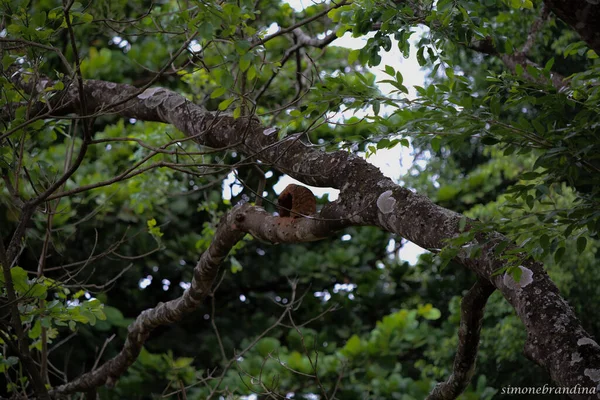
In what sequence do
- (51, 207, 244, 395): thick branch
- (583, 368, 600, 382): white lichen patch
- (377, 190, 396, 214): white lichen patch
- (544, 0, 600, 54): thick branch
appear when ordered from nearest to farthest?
(544, 0, 600, 54): thick branch < (583, 368, 600, 382): white lichen patch < (377, 190, 396, 214): white lichen patch < (51, 207, 244, 395): thick branch

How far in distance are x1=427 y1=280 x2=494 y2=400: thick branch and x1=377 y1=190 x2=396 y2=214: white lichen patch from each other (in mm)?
356

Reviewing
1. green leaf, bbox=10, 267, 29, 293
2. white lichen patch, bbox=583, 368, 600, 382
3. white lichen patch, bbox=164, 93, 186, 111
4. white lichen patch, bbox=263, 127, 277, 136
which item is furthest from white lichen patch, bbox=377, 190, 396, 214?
green leaf, bbox=10, 267, 29, 293

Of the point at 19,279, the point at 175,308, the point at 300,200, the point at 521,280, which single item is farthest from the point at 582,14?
the point at 175,308

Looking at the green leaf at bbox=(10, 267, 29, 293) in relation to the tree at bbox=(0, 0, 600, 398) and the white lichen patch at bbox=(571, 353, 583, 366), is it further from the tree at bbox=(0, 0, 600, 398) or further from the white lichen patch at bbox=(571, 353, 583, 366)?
the white lichen patch at bbox=(571, 353, 583, 366)

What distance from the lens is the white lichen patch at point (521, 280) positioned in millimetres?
1916

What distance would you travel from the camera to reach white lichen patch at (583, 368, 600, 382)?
5.56ft

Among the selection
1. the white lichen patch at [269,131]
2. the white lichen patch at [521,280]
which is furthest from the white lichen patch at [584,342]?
the white lichen patch at [269,131]

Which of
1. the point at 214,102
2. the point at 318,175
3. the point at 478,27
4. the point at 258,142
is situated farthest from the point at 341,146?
the point at 214,102

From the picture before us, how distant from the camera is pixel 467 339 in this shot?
243 centimetres

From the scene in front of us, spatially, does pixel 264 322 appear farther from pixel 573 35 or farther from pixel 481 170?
pixel 573 35

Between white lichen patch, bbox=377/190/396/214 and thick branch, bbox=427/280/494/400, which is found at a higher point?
white lichen patch, bbox=377/190/396/214

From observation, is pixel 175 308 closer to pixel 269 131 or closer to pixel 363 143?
pixel 269 131

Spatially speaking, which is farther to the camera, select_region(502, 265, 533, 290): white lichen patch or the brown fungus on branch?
the brown fungus on branch

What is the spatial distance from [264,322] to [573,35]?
11.1 ft
